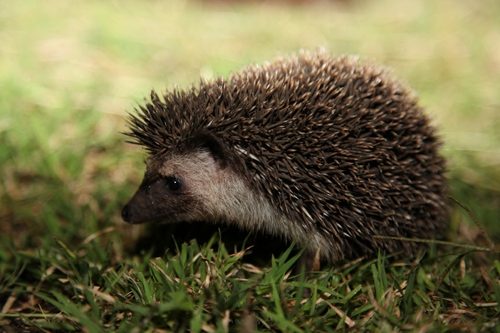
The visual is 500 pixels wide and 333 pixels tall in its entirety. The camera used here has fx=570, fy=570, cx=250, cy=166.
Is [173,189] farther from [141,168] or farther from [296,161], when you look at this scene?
[141,168]

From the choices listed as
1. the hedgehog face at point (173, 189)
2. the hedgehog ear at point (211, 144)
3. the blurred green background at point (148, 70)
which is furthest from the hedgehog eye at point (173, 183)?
the blurred green background at point (148, 70)

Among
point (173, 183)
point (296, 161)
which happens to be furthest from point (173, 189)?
point (296, 161)

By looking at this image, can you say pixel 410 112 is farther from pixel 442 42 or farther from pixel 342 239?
pixel 442 42

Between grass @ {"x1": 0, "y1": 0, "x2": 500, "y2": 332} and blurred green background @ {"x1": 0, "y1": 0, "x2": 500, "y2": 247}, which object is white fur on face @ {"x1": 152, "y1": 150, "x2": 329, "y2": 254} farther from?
blurred green background @ {"x1": 0, "y1": 0, "x2": 500, "y2": 247}

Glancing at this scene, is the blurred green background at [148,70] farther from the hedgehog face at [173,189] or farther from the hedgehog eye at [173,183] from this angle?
the hedgehog eye at [173,183]

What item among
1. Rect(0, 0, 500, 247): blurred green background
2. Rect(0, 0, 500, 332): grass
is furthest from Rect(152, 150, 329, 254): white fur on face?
Rect(0, 0, 500, 247): blurred green background

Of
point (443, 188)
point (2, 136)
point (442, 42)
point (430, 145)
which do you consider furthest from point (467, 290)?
point (442, 42)
